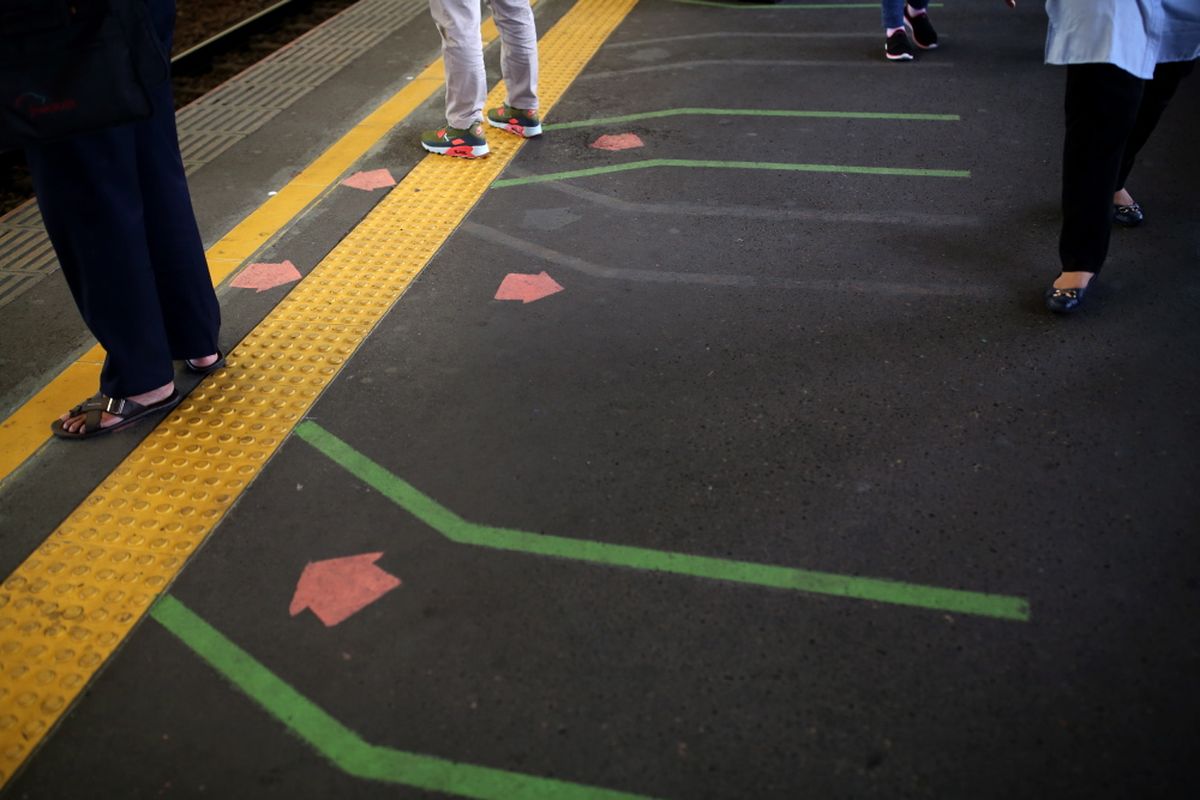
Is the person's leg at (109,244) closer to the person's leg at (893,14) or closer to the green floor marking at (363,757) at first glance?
the green floor marking at (363,757)

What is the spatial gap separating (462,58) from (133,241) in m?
2.16

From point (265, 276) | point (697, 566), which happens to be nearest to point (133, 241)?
point (265, 276)

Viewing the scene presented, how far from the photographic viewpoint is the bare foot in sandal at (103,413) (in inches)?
114

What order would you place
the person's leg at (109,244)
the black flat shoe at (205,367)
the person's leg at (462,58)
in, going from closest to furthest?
1. the person's leg at (109,244)
2. the black flat shoe at (205,367)
3. the person's leg at (462,58)

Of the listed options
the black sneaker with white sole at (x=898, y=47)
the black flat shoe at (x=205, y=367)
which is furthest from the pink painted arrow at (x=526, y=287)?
the black sneaker with white sole at (x=898, y=47)

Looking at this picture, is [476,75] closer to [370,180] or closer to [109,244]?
[370,180]

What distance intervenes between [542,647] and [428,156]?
10.3 ft

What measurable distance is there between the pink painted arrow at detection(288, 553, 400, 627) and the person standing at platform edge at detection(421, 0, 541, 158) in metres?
2.72

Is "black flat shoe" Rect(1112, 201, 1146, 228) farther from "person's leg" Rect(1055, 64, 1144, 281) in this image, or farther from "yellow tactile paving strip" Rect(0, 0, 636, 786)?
"yellow tactile paving strip" Rect(0, 0, 636, 786)

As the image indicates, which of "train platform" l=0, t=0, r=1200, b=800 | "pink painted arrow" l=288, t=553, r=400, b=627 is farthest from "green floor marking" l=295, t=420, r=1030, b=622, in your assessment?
"pink painted arrow" l=288, t=553, r=400, b=627

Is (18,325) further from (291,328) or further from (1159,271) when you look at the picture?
(1159,271)

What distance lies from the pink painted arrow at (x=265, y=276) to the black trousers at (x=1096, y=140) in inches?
109

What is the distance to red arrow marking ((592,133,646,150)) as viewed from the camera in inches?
187

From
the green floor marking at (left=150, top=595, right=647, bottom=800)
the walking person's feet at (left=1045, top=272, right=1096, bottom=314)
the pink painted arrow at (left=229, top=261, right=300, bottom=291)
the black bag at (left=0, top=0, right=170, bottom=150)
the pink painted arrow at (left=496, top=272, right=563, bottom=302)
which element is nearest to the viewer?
the green floor marking at (left=150, top=595, right=647, bottom=800)
